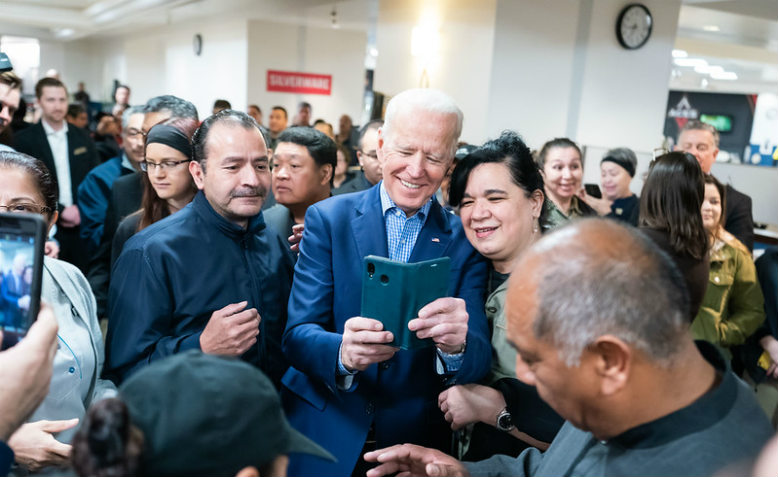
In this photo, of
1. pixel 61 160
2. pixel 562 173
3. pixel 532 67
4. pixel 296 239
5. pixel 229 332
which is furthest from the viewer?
pixel 532 67

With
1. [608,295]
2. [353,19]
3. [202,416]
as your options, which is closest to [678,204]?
[608,295]

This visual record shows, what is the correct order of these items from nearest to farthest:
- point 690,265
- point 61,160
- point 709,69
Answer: point 690,265 → point 61,160 → point 709,69

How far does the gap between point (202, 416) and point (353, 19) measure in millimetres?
11093

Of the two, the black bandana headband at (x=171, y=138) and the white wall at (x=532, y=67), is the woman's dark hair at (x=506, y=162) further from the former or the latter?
the white wall at (x=532, y=67)

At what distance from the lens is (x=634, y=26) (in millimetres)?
6746

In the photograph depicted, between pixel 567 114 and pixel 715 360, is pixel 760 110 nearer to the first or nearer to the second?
pixel 567 114

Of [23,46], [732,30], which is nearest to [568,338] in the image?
[732,30]

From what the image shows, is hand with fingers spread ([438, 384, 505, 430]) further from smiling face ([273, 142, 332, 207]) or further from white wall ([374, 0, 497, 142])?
white wall ([374, 0, 497, 142])

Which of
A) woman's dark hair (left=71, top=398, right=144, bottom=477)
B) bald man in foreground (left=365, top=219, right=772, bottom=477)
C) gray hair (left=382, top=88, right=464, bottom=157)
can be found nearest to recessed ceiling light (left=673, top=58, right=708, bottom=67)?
gray hair (left=382, top=88, right=464, bottom=157)

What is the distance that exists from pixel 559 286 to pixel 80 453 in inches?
29.7

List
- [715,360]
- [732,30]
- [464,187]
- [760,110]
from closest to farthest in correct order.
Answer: [715,360] < [464,187] < [732,30] < [760,110]

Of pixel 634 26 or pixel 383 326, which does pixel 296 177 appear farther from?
pixel 634 26

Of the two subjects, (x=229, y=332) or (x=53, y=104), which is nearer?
(x=229, y=332)

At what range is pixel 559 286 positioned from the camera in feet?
3.31
